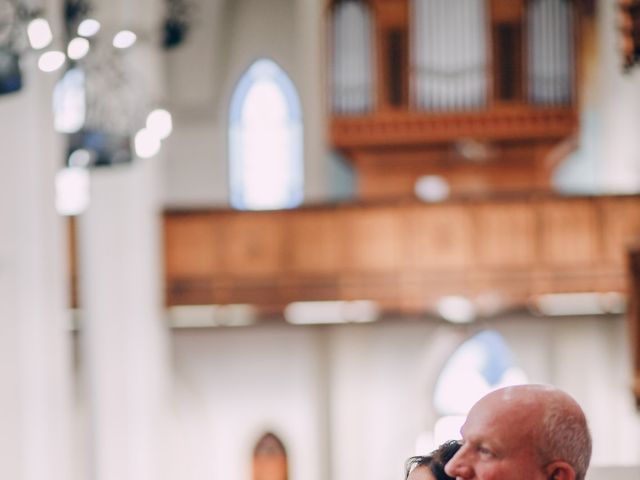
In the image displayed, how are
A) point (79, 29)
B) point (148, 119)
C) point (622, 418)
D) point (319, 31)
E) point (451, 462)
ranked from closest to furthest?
1. point (451, 462)
2. point (79, 29)
3. point (148, 119)
4. point (622, 418)
5. point (319, 31)

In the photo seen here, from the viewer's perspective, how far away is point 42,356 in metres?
11.8

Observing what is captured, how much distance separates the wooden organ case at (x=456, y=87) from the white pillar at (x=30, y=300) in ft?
23.1

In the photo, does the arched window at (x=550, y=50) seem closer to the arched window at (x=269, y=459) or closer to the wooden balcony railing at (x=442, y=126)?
the wooden balcony railing at (x=442, y=126)

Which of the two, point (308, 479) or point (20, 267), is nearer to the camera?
point (20, 267)

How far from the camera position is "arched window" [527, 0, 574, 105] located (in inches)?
725

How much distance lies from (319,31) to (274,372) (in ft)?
17.2

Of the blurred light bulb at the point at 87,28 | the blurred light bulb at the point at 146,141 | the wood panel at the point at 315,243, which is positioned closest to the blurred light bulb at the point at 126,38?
the blurred light bulb at the point at 87,28

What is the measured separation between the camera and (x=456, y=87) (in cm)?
1864

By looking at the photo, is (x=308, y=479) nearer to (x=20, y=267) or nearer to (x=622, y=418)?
(x=622, y=418)

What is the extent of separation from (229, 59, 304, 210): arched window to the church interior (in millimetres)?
36

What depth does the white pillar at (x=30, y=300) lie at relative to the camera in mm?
11695

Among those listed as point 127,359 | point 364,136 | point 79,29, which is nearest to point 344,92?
point 364,136

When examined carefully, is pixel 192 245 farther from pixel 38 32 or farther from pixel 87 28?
pixel 38 32

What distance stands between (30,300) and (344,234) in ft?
21.1
